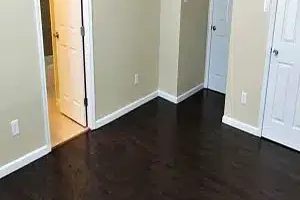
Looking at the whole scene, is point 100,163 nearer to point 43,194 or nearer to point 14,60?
point 43,194

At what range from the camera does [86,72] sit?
423cm

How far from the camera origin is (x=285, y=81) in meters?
3.99

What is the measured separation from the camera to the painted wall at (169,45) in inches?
188

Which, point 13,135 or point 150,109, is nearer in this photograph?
point 13,135

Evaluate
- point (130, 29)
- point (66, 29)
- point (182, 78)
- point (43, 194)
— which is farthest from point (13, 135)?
point (182, 78)

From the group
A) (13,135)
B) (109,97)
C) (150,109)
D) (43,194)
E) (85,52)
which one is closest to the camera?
(43,194)

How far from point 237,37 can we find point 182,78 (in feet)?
3.53

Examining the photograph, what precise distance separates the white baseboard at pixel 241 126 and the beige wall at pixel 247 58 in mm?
44

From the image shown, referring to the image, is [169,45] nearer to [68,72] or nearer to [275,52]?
[68,72]

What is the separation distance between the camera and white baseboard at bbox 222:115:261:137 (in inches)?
172

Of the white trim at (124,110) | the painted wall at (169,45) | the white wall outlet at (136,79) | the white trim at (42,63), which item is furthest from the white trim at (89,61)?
the painted wall at (169,45)

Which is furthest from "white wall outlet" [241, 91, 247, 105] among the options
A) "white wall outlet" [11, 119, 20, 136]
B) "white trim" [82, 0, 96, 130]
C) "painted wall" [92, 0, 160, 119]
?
"white wall outlet" [11, 119, 20, 136]

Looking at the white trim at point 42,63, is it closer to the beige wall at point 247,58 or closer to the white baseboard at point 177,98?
the white baseboard at point 177,98

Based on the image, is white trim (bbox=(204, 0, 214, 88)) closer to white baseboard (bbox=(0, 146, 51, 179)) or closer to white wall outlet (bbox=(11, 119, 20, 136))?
white baseboard (bbox=(0, 146, 51, 179))
